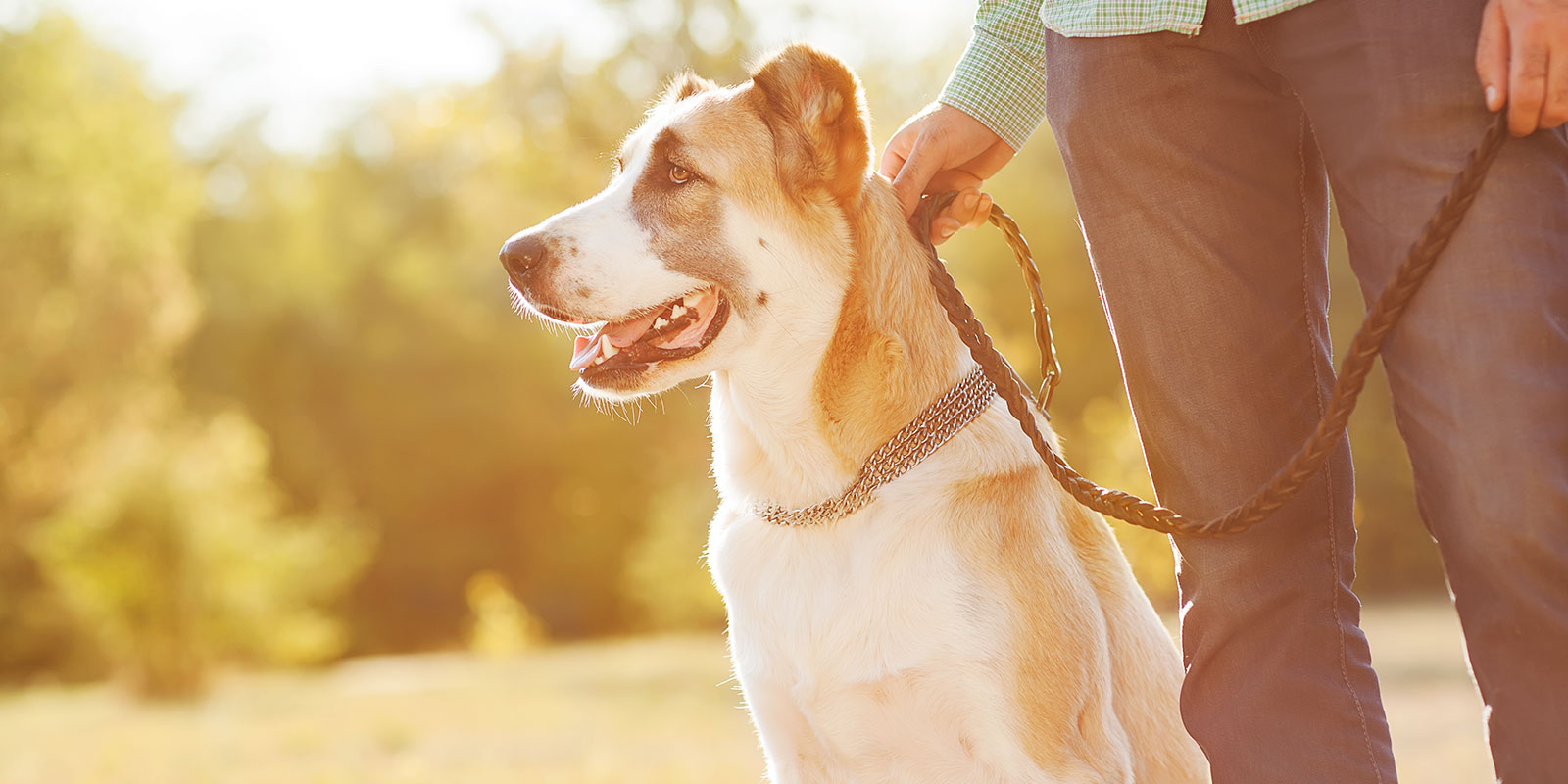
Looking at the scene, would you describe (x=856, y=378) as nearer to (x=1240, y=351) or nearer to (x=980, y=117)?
(x=980, y=117)

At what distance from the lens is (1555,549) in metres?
1.54

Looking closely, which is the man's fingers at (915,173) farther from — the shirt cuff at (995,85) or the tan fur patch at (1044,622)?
the tan fur patch at (1044,622)

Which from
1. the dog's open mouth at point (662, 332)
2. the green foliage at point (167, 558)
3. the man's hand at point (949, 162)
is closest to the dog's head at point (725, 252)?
the dog's open mouth at point (662, 332)

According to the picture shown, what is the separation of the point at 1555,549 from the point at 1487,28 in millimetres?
641

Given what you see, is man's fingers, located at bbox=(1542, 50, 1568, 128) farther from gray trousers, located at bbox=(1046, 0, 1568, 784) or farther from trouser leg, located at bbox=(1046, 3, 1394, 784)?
trouser leg, located at bbox=(1046, 3, 1394, 784)

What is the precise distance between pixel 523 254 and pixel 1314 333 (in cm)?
149

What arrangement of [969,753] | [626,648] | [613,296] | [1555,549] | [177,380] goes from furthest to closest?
[177,380] → [626,648] → [613,296] → [969,753] → [1555,549]

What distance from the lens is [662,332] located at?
8.64 ft

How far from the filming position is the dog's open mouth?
8.54 feet

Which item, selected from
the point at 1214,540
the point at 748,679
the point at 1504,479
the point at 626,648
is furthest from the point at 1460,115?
the point at 626,648

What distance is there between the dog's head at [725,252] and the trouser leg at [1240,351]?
2.28ft

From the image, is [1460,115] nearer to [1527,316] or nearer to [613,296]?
[1527,316]

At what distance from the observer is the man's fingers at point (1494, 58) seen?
1553mm

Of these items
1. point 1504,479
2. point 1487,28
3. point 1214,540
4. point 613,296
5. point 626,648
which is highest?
point 1487,28
